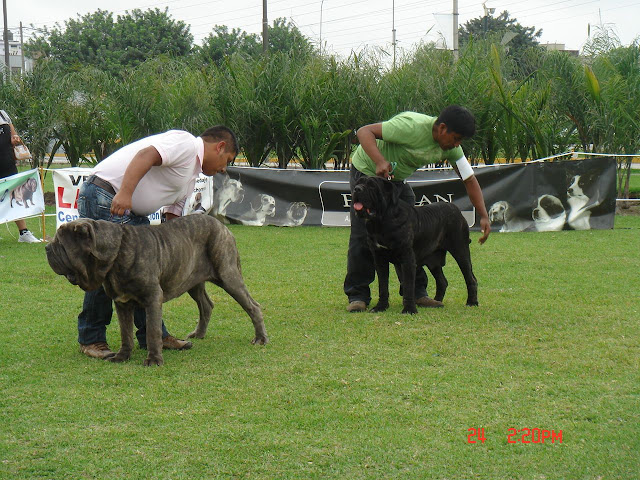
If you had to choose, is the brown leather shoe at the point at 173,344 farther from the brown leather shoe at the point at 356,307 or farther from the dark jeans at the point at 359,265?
the dark jeans at the point at 359,265

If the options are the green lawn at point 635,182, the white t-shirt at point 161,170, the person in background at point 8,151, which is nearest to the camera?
the white t-shirt at point 161,170

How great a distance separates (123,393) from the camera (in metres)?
4.87

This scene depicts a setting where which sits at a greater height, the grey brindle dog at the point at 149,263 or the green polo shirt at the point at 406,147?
the green polo shirt at the point at 406,147

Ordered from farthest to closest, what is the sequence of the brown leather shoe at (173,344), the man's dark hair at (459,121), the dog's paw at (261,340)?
the man's dark hair at (459,121) → the dog's paw at (261,340) → the brown leather shoe at (173,344)

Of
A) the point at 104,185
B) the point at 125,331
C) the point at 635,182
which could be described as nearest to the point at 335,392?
the point at 125,331

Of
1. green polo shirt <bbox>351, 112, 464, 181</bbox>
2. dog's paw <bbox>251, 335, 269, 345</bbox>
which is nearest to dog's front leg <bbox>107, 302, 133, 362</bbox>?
dog's paw <bbox>251, 335, 269, 345</bbox>

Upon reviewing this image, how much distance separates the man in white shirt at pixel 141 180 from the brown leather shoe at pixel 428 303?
2.86 meters

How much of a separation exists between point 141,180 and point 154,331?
111 centimetres

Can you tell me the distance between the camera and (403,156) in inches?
288

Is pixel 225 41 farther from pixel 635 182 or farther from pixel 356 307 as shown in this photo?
pixel 356 307

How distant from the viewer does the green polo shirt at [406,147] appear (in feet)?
23.2

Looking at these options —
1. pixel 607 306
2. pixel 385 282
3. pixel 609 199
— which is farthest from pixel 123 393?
pixel 609 199

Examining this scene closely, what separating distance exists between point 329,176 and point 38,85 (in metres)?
8.59

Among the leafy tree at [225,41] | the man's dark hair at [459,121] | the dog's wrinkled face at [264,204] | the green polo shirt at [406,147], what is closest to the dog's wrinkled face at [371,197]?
the green polo shirt at [406,147]
